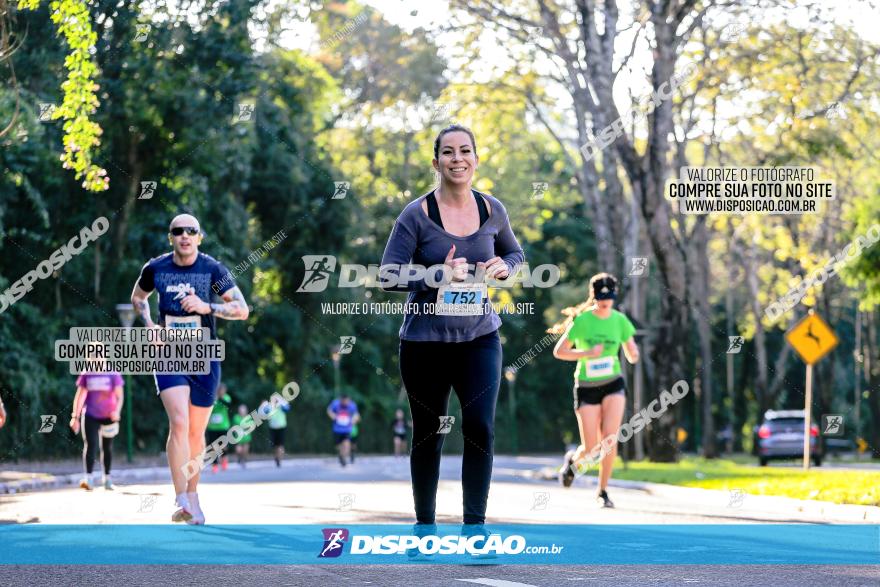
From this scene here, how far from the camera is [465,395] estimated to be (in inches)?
294

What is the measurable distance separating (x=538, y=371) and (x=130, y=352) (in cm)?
4461

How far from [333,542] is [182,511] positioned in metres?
2.08

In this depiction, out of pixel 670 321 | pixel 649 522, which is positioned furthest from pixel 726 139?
pixel 649 522

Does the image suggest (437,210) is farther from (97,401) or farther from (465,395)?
(97,401)

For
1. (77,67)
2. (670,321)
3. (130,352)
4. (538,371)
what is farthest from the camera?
(538,371)

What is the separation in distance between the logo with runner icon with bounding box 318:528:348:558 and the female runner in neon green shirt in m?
5.50

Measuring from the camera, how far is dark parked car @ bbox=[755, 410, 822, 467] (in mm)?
38219

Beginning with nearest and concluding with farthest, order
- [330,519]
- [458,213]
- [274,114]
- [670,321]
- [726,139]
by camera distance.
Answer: [458,213] → [330,519] → [670,321] → [726,139] → [274,114]

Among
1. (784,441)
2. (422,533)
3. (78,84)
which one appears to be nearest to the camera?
(422,533)

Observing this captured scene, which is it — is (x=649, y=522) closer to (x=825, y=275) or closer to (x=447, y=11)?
(x=447, y=11)

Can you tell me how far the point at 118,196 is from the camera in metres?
32.9

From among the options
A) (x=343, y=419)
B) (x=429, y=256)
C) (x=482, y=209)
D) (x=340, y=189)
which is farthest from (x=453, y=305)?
(x=340, y=189)

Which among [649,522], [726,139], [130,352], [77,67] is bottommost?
[649,522]

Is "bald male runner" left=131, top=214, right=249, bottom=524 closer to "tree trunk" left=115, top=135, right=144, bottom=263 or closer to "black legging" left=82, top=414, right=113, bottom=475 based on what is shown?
"black legging" left=82, top=414, right=113, bottom=475
